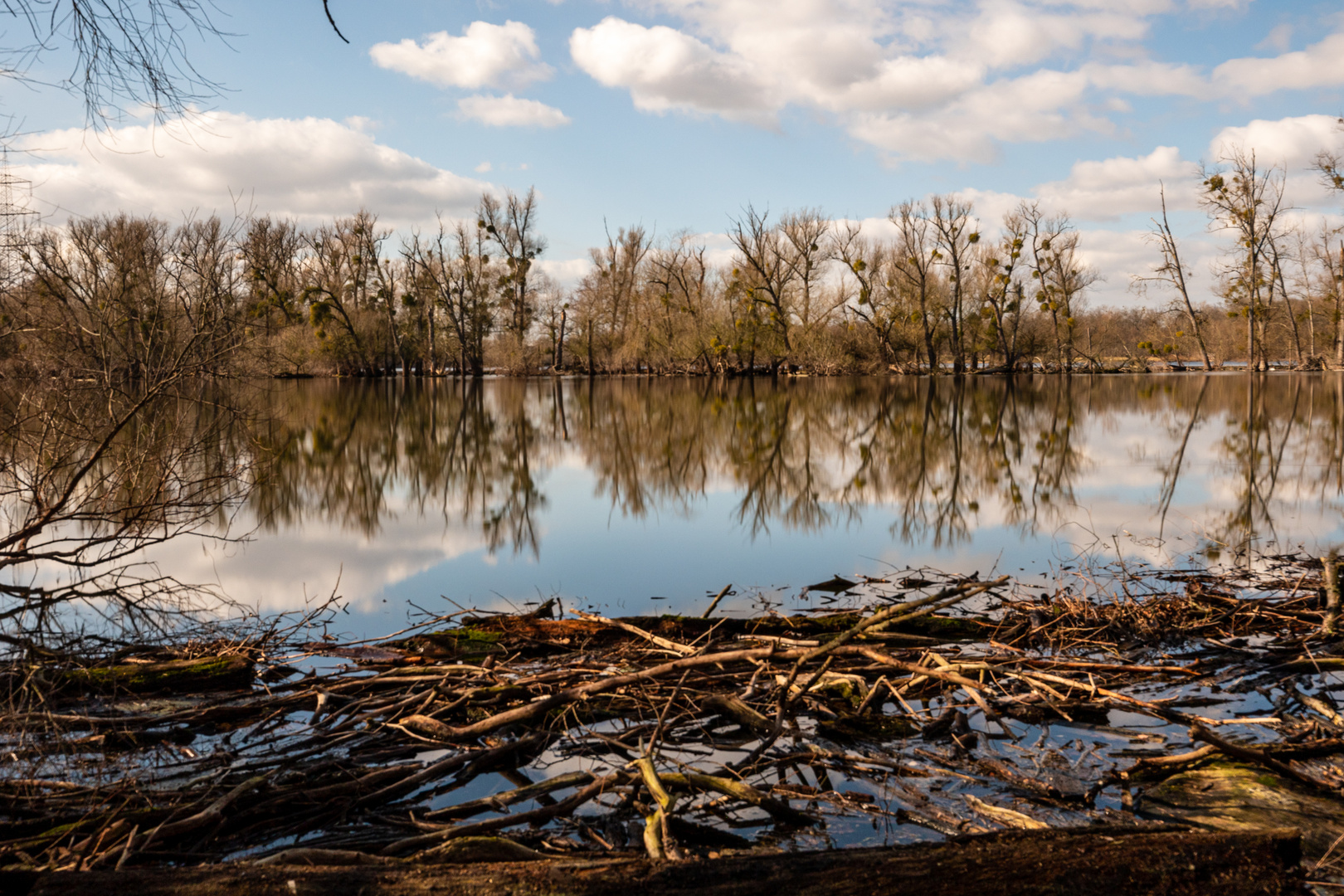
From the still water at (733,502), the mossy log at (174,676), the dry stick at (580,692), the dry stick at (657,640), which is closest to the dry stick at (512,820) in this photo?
the dry stick at (580,692)

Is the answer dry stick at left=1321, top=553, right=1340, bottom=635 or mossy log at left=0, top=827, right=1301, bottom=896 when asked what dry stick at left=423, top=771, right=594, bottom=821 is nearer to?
mossy log at left=0, top=827, right=1301, bottom=896

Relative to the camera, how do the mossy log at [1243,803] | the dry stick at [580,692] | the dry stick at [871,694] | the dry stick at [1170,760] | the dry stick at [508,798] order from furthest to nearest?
the dry stick at [871,694]
the dry stick at [580,692]
the dry stick at [1170,760]
the dry stick at [508,798]
the mossy log at [1243,803]

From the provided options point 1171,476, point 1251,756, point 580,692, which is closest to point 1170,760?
point 1251,756

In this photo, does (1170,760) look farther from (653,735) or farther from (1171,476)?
(1171,476)

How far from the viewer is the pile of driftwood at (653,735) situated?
11.7 ft

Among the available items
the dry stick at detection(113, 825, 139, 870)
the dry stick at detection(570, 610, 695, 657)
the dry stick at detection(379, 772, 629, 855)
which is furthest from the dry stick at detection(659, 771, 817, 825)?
the dry stick at detection(113, 825, 139, 870)

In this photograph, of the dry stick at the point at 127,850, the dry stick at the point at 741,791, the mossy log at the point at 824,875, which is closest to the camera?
the mossy log at the point at 824,875

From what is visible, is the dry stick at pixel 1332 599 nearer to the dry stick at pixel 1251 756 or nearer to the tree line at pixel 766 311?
the dry stick at pixel 1251 756

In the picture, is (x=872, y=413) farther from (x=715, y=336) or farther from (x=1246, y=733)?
(x=715, y=336)

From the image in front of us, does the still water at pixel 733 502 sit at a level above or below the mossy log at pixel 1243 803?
above

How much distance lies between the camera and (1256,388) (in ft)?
119

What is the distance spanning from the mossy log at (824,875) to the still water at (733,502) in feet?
14.3

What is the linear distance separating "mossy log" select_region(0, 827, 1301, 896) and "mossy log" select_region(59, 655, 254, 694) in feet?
9.36

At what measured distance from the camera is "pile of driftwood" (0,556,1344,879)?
140 inches
